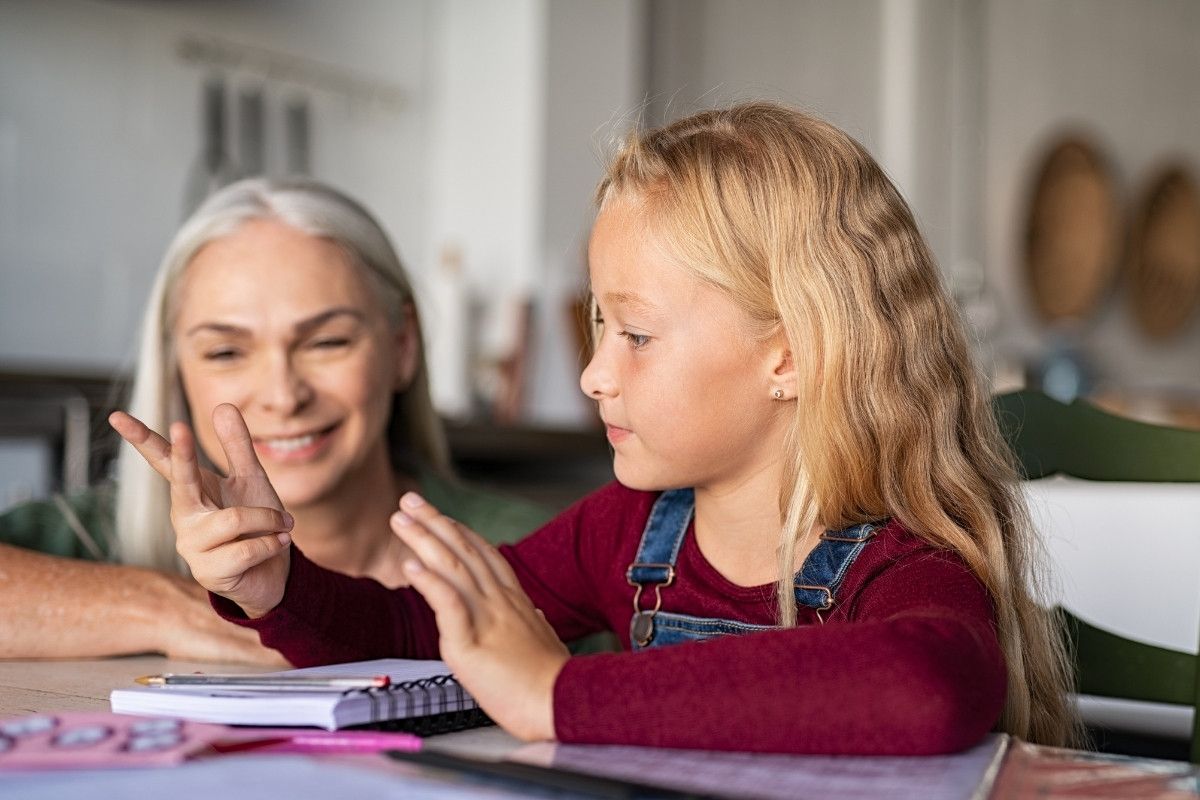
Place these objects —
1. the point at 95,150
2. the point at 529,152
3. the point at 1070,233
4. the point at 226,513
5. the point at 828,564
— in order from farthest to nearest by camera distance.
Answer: the point at 1070,233 < the point at 529,152 < the point at 95,150 < the point at 828,564 < the point at 226,513

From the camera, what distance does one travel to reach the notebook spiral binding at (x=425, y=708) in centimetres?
84

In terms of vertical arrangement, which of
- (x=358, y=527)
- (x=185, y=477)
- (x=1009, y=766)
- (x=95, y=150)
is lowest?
(x=358, y=527)

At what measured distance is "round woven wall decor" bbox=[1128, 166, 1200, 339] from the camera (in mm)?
6301

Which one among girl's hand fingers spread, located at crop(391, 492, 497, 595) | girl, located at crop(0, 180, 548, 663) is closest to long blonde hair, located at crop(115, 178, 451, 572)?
girl, located at crop(0, 180, 548, 663)

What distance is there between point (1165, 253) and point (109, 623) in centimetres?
604

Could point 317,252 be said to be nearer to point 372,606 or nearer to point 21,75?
point 372,606

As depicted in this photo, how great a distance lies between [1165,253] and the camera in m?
6.37

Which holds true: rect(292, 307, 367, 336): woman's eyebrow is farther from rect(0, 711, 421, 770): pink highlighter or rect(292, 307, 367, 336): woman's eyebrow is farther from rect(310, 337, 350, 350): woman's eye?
rect(0, 711, 421, 770): pink highlighter

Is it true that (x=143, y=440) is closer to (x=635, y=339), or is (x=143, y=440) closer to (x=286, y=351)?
(x=635, y=339)

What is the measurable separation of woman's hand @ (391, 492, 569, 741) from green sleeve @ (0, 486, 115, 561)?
95 centimetres

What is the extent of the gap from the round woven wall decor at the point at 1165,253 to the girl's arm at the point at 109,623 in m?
5.81

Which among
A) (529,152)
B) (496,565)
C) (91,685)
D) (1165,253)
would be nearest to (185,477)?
(91,685)

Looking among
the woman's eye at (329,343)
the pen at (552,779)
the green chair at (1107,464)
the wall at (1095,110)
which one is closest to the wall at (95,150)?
the woman's eye at (329,343)

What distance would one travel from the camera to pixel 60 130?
3.21m
